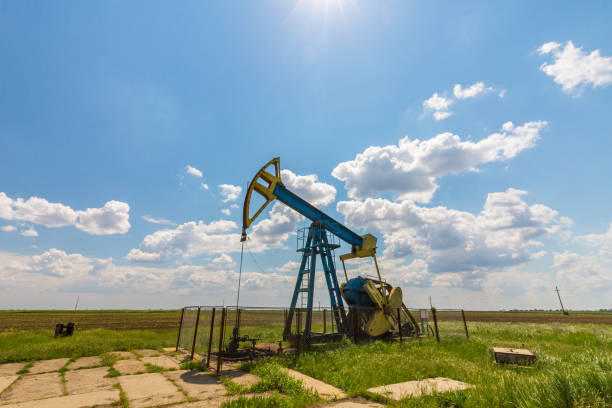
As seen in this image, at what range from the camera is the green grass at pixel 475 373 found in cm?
386

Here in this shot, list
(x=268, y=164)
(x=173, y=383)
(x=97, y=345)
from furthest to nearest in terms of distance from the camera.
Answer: (x=268, y=164) → (x=97, y=345) → (x=173, y=383)

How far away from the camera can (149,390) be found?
641 centimetres

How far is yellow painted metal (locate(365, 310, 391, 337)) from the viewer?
12641mm

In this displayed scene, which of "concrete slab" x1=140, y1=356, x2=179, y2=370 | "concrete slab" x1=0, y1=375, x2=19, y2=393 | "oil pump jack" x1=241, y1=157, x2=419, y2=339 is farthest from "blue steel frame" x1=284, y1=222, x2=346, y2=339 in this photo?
"concrete slab" x1=0, y1=375, x2=19, y2=393

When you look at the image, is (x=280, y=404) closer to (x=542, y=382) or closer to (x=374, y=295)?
(x=542, y=382)

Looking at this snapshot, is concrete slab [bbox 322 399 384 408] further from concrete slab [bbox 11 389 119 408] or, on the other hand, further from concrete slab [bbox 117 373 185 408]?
concrete slab [bbox 11 389 119 408]

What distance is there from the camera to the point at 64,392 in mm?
Answer: 6348

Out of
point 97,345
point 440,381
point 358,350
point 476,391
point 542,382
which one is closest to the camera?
point 542,382

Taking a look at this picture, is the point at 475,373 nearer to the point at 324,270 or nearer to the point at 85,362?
the point at 324,270

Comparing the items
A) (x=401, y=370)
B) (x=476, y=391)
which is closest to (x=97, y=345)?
(x=401, y=370)

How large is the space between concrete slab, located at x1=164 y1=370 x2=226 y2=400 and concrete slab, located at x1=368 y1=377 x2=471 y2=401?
3401 millimetres

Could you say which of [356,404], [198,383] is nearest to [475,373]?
[356,404]

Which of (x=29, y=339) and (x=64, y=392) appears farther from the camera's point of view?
(x=29, y=339)

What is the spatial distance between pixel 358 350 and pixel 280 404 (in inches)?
217
